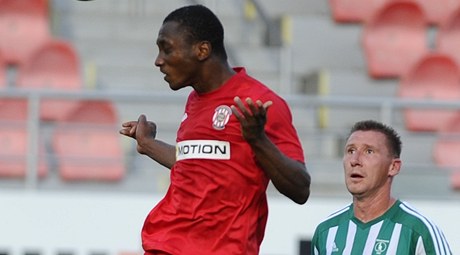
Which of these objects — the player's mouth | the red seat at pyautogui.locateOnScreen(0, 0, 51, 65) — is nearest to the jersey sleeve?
the player's mouth

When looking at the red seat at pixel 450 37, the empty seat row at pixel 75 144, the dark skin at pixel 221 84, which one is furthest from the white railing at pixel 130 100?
the dark skin at pixel 221 84

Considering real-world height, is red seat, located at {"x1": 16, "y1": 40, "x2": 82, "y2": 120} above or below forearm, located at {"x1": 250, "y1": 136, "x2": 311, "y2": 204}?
above

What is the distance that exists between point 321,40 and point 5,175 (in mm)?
3205

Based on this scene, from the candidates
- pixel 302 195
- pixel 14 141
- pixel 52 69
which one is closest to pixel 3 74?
pixel 52 69

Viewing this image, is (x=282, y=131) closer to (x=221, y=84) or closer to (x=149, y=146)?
(x=221, y=84)

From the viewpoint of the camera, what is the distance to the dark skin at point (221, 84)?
379 cm

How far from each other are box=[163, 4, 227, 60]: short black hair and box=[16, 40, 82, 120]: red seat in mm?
5988

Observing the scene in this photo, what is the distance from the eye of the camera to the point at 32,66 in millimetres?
10172

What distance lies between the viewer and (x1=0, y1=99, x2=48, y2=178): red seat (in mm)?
8898

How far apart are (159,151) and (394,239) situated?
0.94 meters

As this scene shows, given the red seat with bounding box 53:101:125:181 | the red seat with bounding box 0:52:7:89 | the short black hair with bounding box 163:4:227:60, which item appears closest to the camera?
the short black hair with bounding box 163:4:227:60

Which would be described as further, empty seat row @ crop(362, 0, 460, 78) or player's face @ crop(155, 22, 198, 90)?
empty seat row @ crop(362, 0, 460, 78)

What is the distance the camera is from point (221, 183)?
4.09m

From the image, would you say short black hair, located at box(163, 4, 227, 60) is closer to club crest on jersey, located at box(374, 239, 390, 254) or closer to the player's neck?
the player's neck
